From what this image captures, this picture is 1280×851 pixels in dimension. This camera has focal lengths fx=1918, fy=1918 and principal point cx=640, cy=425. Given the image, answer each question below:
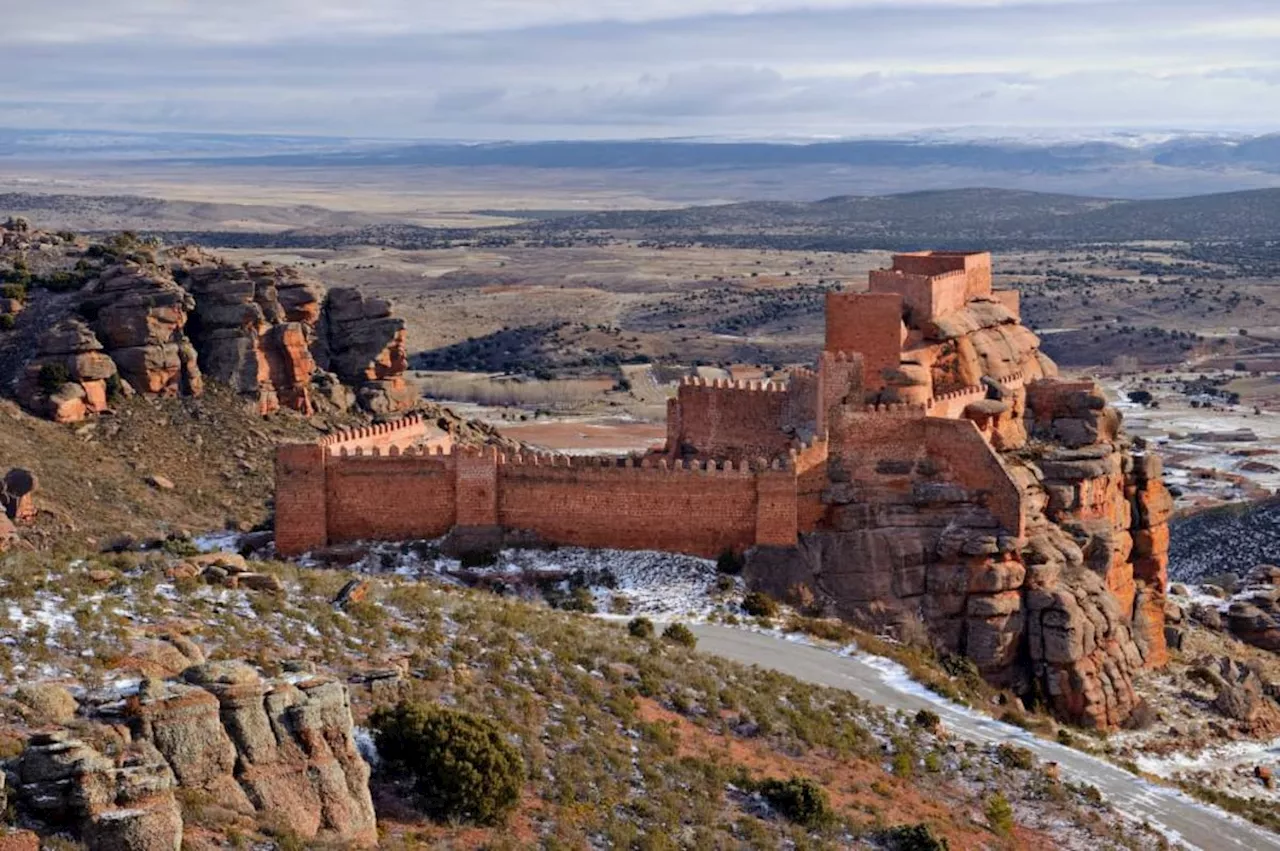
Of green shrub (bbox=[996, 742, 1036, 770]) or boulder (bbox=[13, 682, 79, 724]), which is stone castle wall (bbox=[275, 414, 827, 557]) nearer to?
green shrub (bbox=[996, 742, 1036, 770])

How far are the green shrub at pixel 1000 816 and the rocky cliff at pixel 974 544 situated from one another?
34.0 ft

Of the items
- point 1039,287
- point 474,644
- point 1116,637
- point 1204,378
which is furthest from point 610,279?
point 474,644

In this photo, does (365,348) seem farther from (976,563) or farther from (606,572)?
Answer: (976,563)

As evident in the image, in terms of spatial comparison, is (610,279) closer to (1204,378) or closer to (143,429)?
(1204,378)

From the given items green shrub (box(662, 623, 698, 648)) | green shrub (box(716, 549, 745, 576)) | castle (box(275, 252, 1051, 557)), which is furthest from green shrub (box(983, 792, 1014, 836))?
castle (box(275, 252, 1051, 557))

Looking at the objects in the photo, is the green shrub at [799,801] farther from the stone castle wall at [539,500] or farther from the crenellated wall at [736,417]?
the crenellated wall at [736,417]

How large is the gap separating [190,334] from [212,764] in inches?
1354

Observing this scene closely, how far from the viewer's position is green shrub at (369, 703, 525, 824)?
78.4 feet

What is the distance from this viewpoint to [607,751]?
2700 cm

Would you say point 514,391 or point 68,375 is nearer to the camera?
point 68,375

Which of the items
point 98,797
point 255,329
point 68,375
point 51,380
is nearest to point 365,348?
point 255,329

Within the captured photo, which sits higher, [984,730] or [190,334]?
[190,334]

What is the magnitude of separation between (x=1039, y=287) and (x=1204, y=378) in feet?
142

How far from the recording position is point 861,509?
134 feet
